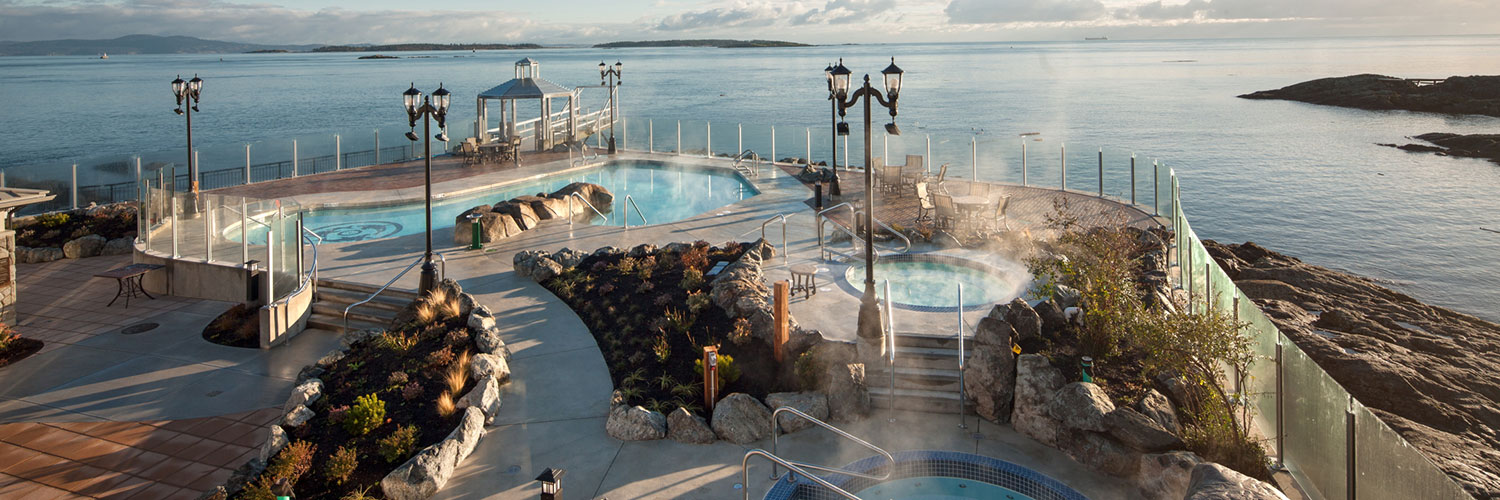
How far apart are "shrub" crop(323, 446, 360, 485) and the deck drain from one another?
7.50 metres

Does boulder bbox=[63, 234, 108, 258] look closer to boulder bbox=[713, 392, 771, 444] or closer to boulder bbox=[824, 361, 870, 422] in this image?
boulder bbox=[713, 392, 771, 444]

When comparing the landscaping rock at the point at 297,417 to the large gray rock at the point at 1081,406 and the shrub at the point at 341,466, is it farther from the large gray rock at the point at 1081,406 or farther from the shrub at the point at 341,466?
the large gray rock at the point at 1081,406

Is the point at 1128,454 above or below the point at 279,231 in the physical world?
below

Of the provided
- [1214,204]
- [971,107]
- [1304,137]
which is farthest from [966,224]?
[971,107]

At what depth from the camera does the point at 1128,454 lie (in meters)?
9.30

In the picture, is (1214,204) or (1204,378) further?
(1214,204)

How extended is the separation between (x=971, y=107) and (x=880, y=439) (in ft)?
276

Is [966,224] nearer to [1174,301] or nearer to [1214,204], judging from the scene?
[1174,301]

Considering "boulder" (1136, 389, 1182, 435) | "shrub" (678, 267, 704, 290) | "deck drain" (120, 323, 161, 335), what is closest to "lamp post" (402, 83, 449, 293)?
"shrub" (678, 267, 704, 290)

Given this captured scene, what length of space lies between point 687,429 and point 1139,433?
4.79 m

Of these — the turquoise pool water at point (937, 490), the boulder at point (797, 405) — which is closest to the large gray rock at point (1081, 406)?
the turquoise pool water at point (937, 490)

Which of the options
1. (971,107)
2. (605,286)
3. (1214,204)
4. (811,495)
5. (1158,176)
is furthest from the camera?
(971,107)

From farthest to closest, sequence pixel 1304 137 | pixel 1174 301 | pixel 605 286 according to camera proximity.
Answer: pixel 1304 137 < pixel 605 286 < pixel 1174 301

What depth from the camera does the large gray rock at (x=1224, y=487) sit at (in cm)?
740
